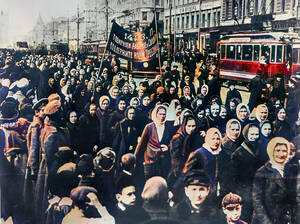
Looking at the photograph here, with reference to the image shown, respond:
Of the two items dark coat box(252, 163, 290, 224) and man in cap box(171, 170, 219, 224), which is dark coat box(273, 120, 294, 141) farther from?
man in cap box(171, 170, 219, 224)

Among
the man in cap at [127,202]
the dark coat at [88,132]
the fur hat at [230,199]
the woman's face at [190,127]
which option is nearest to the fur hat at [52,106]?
the dark coat at [88,132]

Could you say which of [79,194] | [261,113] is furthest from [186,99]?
[79,194]

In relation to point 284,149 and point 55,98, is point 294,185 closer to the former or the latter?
point 284,149

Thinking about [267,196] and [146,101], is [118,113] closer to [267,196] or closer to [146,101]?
[146,101]

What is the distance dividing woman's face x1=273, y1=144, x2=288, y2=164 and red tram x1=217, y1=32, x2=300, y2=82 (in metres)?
0.87

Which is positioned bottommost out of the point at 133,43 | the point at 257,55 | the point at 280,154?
the point at 280,154

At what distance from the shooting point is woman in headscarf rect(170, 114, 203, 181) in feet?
18.0

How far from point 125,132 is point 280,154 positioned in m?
1.95

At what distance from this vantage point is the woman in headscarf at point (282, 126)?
18.4 ft

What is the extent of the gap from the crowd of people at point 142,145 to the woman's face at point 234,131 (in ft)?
0.04

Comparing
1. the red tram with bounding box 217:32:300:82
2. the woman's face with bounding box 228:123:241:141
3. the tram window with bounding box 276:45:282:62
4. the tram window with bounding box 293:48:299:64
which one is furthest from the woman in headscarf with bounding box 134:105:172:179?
the tram window with bounding box 293:48:299:64

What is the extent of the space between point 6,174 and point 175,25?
2.72 meters

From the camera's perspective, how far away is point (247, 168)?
18.3 ft

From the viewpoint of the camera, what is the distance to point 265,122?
558 centimetres
